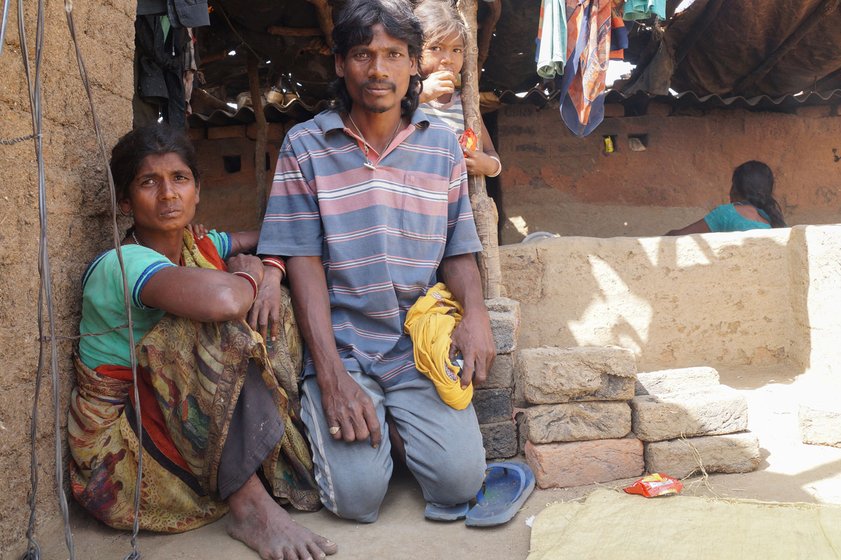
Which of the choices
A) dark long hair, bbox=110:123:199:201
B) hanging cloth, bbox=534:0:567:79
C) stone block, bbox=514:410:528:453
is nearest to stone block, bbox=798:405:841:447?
stone block, bbox=514:410:528:453

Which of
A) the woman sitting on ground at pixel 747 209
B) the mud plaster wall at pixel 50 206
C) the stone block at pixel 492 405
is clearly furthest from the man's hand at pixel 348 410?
the woman sitting on ground at pixel 747 209

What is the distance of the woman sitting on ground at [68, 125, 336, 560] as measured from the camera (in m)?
2.24

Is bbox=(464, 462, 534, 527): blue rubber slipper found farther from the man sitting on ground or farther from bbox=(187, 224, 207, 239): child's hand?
bbox=(187, 224, 207, 239): child's hand

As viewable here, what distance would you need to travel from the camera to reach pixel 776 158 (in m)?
7.89

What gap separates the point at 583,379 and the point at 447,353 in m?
0.58

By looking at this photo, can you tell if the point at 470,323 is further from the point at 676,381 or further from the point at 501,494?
the point at 676,381

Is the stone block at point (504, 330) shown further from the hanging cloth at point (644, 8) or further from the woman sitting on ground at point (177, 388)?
the hanging cloth at point (644, 8)

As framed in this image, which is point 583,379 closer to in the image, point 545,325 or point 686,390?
point 686,390

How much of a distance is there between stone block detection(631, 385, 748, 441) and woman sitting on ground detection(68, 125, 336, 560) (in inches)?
49.5

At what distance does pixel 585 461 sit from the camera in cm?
279

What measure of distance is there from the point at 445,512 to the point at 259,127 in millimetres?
4719

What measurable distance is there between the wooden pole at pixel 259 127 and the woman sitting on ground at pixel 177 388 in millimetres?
3775

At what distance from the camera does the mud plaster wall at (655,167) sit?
7.43 m

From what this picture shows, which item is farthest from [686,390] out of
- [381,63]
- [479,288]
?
[381,63]
